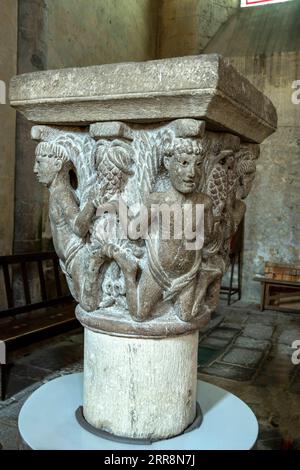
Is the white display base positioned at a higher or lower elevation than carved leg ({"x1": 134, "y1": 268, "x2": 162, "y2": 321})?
lower

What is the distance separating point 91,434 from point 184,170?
93cm

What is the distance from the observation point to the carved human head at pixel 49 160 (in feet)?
4.85

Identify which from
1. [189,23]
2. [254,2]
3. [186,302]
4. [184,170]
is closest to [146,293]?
[186,302]

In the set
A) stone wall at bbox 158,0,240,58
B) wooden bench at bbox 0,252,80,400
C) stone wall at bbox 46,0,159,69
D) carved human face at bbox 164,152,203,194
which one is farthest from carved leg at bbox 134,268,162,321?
stone wall at bbox 158,0,240,58

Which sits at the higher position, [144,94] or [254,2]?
[254,2]

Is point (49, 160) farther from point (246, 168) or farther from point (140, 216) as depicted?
point (246, 168)

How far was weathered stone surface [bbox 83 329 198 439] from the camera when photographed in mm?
1465

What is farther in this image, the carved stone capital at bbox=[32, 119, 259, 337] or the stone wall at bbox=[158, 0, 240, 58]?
the stone wall at bbox=[158, 0, 240, 58]

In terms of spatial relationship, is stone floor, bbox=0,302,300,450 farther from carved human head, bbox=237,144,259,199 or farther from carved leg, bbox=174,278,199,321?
carved human head, bbox=237,144,259,199

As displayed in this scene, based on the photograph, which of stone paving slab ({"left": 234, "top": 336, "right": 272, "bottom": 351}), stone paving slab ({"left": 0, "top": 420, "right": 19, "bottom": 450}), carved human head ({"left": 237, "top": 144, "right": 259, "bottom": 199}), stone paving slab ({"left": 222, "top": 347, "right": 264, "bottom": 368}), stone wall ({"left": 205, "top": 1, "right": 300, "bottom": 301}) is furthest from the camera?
stone wall ({"left": 205, "top": 1, "right": 300, "bottom": 301})

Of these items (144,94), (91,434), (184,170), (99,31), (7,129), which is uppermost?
(99,31)

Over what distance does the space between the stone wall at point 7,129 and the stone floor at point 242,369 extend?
Answer: 43.9 inches

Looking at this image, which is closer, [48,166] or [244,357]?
[48,166]

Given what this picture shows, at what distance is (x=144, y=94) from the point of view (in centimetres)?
123
